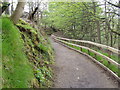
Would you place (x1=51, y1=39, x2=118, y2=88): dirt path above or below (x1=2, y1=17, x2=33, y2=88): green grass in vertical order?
below

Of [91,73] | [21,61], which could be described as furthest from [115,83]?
[21,61]

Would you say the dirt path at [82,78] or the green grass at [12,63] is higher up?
the green grass at [12,63]

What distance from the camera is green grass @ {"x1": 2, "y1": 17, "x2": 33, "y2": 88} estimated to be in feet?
9.51

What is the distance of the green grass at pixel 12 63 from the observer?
290 centimetres

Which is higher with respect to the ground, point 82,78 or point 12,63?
point 12,63

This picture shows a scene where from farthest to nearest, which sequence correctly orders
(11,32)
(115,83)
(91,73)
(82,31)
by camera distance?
(82,31)
(91,73)
(115,83)
(11,32)

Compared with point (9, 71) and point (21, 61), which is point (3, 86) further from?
point (21, 61)

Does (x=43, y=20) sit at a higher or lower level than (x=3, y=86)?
higher

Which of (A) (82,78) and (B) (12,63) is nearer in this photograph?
(B) (12,63)

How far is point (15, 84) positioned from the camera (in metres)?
2.88

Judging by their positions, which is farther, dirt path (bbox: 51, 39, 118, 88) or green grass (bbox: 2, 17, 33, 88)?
dirt path (bbox: 51, 39, 118, 88)

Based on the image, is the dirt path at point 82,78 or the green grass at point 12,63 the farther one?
the dirt path at point 82,78

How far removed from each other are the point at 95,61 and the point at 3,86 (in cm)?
517

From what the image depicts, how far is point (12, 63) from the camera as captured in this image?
3.34m
